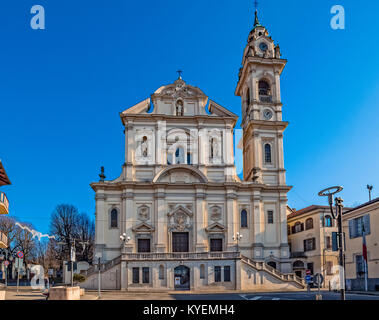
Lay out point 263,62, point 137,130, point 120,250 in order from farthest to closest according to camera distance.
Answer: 1. point 263,62
2. point 137,130
3. point 120,250

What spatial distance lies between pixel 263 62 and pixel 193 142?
16092 millimetres

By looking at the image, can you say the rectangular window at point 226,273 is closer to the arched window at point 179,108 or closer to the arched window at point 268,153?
the arched window at point 268,153

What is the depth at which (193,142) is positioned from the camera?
59125 millimetres

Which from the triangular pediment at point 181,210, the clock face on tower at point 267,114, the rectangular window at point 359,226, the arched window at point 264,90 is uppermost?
the arched window at point 264,90

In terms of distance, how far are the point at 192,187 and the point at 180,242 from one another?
7076 millimetres

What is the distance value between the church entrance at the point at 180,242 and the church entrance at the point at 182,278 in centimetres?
687

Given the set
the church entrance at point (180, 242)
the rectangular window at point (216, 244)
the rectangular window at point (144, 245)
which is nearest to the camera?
the rectangular window at point (144, 245)

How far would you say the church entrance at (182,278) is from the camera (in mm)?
49219

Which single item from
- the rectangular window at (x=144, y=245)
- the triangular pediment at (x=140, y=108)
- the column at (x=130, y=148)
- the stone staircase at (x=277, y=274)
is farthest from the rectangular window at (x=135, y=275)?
the triangular pediment at (x=140, y=108)

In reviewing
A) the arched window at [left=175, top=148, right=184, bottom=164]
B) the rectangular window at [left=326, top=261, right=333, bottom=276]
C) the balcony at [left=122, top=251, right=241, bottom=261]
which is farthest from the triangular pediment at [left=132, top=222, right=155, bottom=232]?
the rectangular window at [left=326, top=261, right=333, bottom=276]

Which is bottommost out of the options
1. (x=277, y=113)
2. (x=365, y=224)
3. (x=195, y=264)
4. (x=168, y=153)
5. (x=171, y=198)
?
(x=195, y=264)

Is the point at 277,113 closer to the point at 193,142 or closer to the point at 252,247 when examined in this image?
the point at 193,142

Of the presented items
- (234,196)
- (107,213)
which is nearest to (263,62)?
(234,196)

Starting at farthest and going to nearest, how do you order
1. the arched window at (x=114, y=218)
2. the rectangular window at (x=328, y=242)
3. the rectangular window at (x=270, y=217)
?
the rectangular window at (x=270, y=217) → the rectangular window at (x=328, y=242) → the arched window at (x=114, y=218)
